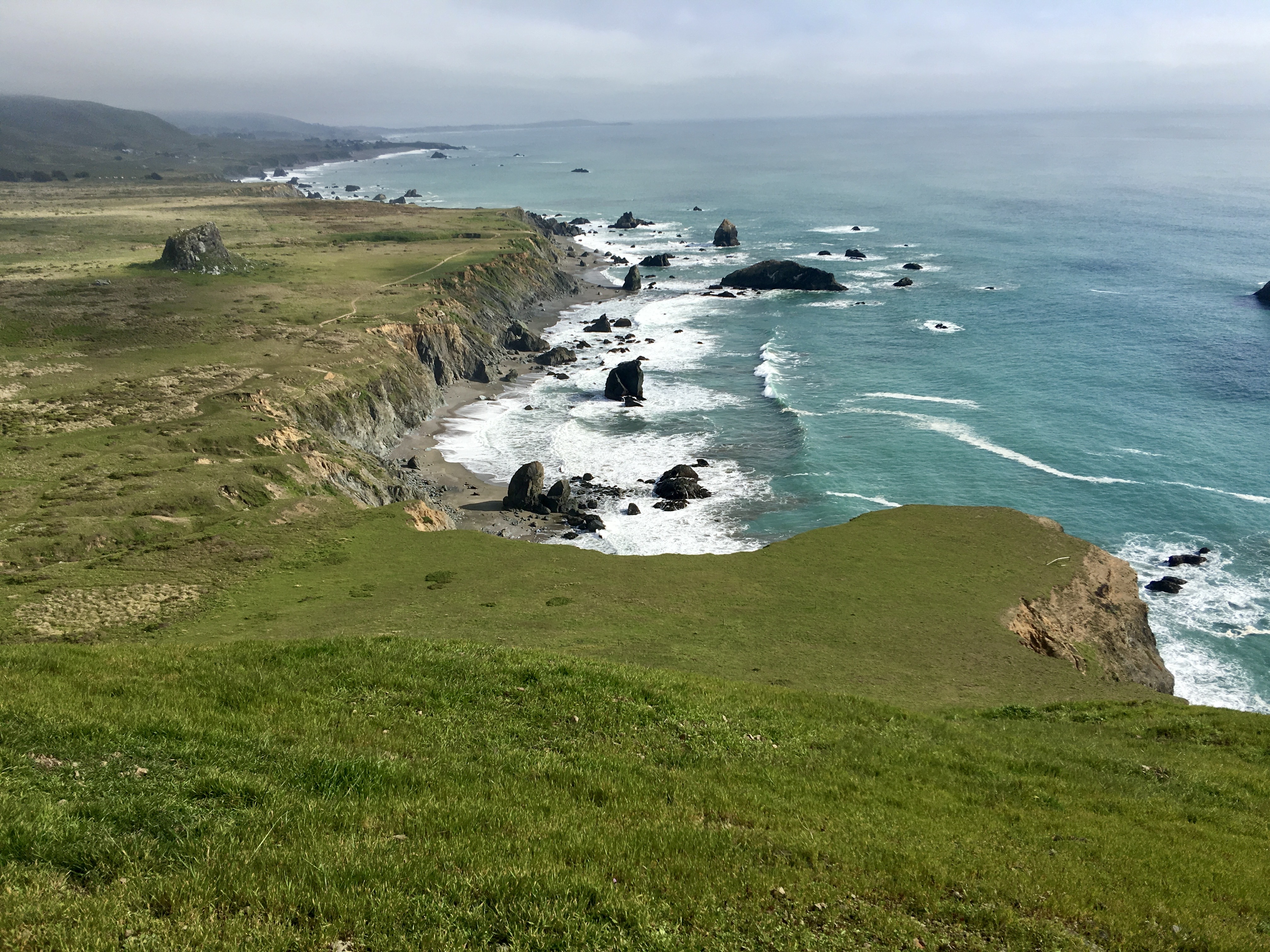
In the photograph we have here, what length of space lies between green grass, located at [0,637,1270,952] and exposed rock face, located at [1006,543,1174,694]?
53.0 feet

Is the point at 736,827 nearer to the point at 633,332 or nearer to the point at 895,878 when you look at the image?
the point at 895,878

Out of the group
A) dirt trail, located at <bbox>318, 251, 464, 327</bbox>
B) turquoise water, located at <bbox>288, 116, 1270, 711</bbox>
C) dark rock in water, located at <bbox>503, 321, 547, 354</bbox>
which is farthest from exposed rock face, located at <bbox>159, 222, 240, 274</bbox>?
turquoise water, located at <bbox>288, 116, 1270, 711</bbox>

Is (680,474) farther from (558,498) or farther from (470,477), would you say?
(470,477)

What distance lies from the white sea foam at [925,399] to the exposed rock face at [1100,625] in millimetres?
40323

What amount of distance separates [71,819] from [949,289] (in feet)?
443

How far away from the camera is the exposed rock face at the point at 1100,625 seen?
36.9 metres

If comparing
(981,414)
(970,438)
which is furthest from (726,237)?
(970,438)

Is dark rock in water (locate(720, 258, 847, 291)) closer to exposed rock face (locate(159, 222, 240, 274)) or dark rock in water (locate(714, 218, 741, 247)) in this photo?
dark rock in water (locate(714, 218, 741, 247))

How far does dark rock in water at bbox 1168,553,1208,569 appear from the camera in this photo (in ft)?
175

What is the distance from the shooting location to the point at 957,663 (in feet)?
105

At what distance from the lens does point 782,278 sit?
5261 inches

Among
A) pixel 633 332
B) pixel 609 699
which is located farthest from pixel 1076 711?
pixel 633 332

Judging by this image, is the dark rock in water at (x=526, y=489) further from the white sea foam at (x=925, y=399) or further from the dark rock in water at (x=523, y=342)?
the dark rock in water at (x=523, y=342)

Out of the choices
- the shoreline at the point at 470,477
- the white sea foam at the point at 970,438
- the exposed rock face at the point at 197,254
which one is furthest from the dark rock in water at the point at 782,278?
the exposed rock face at the point at 197,254
